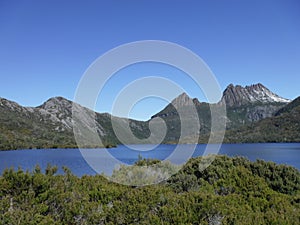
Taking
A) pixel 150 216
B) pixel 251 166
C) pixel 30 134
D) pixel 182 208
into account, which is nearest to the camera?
pixel 150 216

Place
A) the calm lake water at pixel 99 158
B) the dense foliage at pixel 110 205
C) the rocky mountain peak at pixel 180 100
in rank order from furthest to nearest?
the calm lake water at pixel 99 158, the rocky mountain peak at pixel 180 100, the dense foliage at pixel 110 205

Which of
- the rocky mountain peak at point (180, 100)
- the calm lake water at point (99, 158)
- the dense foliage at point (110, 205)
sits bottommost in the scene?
the calm lake water at point (99, 158)

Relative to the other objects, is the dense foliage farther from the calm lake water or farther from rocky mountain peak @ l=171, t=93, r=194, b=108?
rocky mountain peak @ l=171, t=93, r=194, b=108

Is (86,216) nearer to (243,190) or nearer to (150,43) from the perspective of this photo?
(150,43)

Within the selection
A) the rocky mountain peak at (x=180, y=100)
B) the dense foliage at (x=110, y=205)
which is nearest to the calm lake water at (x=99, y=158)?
the dense foliage at (x=110, y=205)

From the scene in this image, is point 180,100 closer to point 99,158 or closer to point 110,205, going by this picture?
point 110,205

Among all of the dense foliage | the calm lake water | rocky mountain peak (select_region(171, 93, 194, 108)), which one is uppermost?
rocky mountain peak (select_region(171, 93, 194, 108))

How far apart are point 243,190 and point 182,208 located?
690 cm

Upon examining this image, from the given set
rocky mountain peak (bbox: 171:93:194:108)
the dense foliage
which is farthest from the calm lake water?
rocky mountain peak (bbox: 171:93:194:108)

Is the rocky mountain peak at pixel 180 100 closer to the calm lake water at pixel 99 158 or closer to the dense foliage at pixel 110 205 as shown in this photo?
the calm lake water at pixel 99 158

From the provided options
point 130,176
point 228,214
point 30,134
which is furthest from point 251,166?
point 30,134

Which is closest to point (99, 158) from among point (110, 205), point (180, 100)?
point (180, 100)

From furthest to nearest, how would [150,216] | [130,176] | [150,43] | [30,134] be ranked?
[30,134], [130,176], [150,43], [150,216]

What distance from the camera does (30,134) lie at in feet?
543
